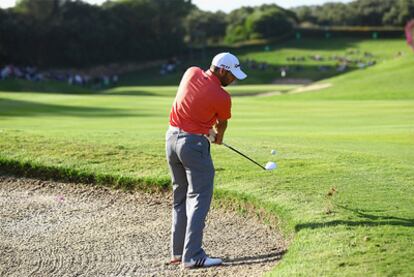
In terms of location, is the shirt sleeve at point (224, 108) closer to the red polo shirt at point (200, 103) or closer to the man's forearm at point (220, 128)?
the red polo shirt at point (200, 103)

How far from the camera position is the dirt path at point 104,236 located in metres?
7.72

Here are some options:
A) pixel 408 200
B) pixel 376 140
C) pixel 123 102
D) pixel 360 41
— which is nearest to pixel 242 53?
pixel 360 41

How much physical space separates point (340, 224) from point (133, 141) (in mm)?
6564

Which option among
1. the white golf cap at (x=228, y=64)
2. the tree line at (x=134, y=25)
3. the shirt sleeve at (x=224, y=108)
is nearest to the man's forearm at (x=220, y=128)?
the shirt sleeve at (x=224, y=108)

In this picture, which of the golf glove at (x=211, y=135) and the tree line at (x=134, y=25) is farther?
the tree line at (x=134, y=25)

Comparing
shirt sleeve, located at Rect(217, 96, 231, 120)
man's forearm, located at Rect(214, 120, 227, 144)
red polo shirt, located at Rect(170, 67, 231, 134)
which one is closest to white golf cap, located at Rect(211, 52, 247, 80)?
red polo shirt, located at Rect(170, 67, 231, 134)

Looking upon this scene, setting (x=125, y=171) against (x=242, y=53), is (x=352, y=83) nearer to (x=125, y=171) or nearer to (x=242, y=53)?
(x=125, y=171)

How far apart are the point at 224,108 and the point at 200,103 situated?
26 centimetres

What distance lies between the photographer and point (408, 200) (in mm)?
8992

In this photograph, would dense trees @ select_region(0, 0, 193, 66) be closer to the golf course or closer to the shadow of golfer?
the golf course

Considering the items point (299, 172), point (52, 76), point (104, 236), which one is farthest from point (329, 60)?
point (104, 236)

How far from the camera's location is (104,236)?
8922 millimetres

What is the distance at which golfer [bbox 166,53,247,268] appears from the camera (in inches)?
283

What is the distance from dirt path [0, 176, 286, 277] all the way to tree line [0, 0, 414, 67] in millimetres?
68617
